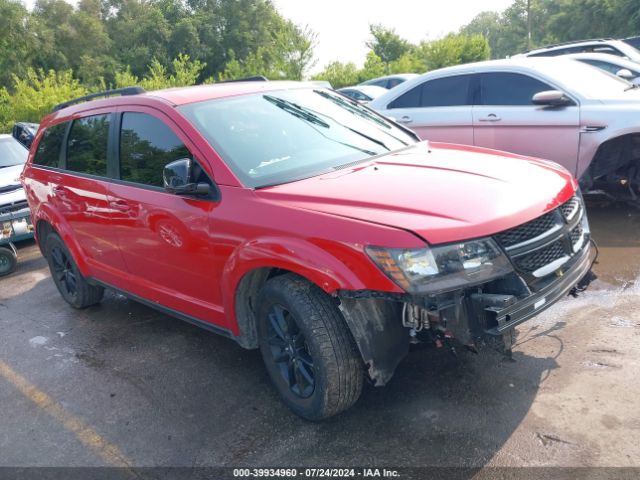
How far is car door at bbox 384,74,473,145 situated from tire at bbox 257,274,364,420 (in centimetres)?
445

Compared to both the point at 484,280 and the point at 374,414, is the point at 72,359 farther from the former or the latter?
the point at 484,280

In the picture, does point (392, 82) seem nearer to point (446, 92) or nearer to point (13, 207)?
point (446, 92)

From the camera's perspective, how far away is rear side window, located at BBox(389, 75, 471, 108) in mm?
7016

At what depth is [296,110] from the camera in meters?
3.99

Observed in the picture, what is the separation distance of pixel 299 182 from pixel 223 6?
54.6 m

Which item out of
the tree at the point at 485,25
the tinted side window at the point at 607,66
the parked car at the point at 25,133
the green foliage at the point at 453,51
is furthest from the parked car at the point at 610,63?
the tree at the point at 485,25

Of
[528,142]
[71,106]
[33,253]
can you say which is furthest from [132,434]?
[33,253]

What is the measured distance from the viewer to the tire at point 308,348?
2.92 m

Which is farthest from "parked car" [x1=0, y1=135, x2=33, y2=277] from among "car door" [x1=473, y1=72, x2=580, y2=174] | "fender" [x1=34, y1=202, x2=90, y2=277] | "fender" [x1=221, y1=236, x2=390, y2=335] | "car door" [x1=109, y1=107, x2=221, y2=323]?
"car door" [x1=473, y1=72, x2=580, y2=174]

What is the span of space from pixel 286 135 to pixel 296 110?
36cm

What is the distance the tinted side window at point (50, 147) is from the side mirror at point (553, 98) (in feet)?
15.0

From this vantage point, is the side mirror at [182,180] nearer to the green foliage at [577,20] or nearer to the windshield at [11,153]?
the windshield at [11,153]

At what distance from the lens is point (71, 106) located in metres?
5.19

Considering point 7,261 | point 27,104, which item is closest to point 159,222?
point 7,261
